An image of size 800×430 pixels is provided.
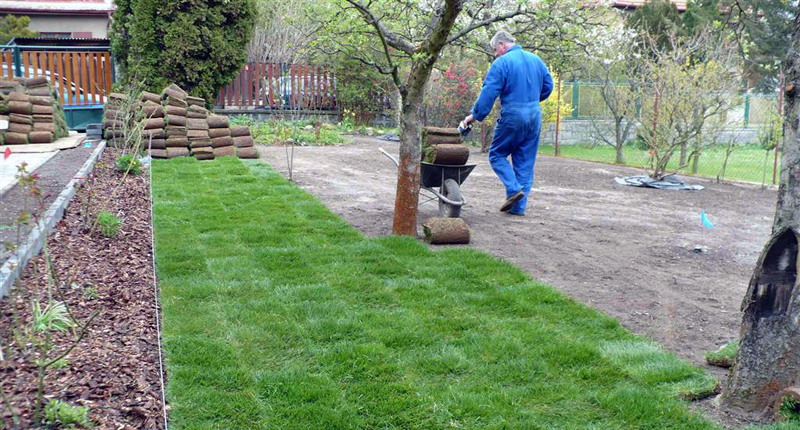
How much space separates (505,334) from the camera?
14.3 feet

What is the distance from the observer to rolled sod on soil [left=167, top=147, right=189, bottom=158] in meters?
11.8

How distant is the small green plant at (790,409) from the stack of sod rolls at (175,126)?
1040cm

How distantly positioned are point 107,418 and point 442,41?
4.06 meters

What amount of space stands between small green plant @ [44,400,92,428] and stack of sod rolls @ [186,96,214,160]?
30.6 feet

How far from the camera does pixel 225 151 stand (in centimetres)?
1244

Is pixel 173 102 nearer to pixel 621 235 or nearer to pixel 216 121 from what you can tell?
pixel 216 121

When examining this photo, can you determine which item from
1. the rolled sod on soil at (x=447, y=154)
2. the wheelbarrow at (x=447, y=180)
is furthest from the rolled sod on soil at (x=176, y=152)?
the rolled sod on soil at (x=447, y=154)

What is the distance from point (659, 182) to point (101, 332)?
8.83 metres

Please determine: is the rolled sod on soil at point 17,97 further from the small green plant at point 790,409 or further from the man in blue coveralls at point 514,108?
the small green plant at point 790,409

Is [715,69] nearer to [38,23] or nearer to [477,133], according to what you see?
[477,133]

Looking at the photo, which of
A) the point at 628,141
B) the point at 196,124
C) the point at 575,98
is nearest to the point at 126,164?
the point at 196,124

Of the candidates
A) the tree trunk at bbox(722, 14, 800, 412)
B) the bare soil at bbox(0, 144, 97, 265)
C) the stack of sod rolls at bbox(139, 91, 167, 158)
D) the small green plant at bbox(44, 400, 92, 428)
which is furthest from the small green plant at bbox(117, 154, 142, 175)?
the tree trunk at bbox(722, 14, 800, 412)

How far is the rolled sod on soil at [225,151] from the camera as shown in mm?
12312

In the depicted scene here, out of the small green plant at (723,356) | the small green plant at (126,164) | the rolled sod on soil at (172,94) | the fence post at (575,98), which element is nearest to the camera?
the small green plant at (723,356)
